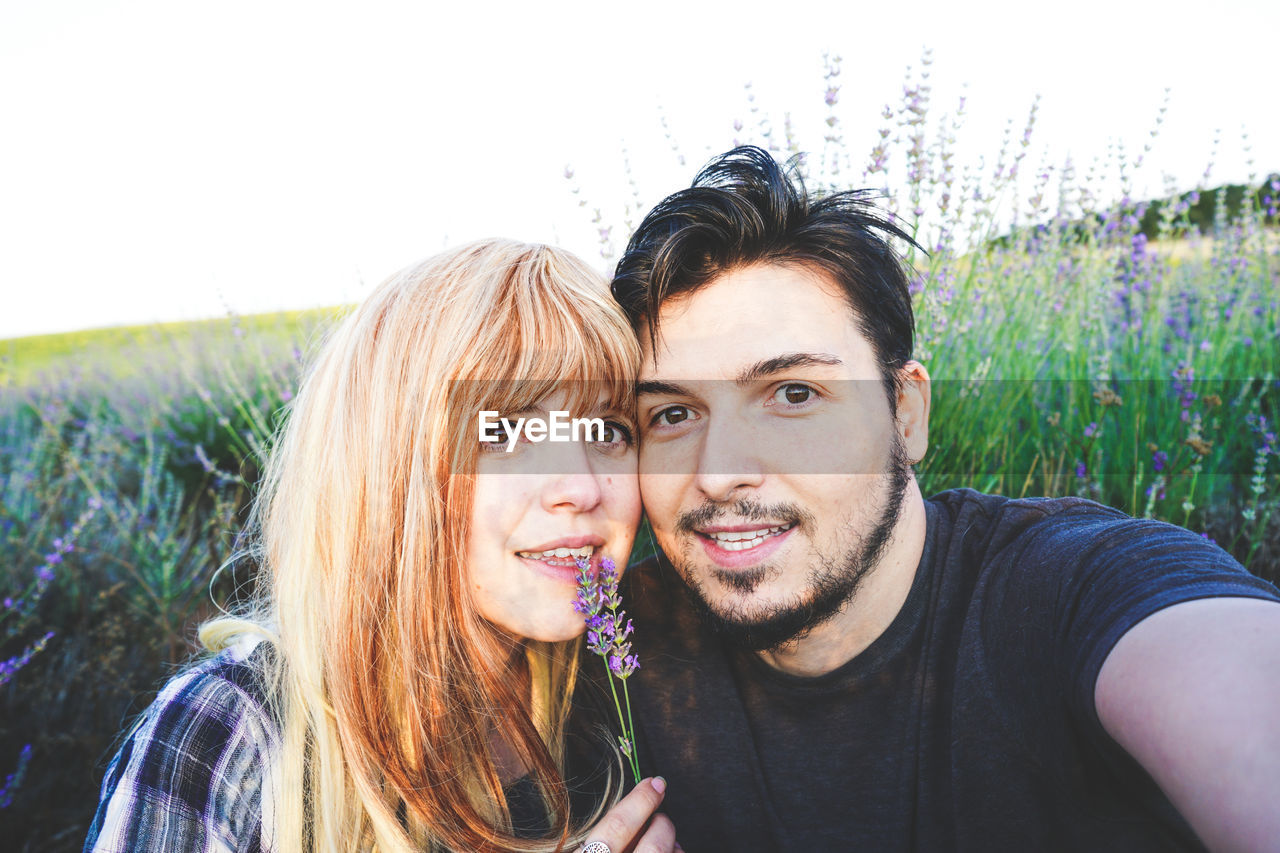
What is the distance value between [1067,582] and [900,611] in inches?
18.9

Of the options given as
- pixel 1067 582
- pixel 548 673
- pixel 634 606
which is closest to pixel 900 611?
pixel 1067 582

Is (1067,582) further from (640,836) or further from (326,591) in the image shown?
(326,591)

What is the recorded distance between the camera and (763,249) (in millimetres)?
2201

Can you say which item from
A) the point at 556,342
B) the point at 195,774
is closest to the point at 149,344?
the point at 195,774

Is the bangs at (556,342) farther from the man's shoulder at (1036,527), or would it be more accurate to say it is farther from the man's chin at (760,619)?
the man's shoulder at (1036,527)

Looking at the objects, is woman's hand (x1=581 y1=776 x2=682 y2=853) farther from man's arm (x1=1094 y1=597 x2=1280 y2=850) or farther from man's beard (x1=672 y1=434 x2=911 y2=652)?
man's arm (x1=1094 y1=597 x2=1280 y2=850)

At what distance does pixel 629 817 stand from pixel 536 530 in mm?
657

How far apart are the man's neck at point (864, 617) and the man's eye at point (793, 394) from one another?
0.40m

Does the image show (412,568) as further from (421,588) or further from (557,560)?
(557,560)

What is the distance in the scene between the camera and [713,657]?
2236 millimetres

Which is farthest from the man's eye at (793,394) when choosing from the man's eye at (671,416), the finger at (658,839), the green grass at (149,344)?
the green grass at (149,344)

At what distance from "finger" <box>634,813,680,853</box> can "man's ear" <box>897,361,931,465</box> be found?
120 centimetres

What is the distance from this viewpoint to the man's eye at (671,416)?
7.06ft

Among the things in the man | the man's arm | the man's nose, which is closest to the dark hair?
the man
